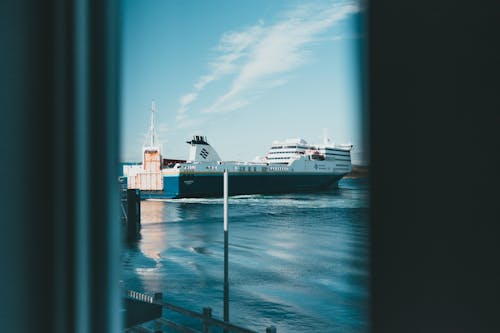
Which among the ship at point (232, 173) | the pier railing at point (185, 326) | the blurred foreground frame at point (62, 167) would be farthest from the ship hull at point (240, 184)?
the blurred foreground frame at point (62, 167)

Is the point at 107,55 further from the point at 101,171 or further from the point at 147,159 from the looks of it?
the point at 147,159

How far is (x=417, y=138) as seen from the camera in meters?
0.29

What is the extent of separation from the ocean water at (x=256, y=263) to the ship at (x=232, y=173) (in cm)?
99

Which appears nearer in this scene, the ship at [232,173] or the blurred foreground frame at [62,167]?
the blurred foreground frame at [62,167]

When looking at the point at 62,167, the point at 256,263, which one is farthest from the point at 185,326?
the point at 256,263

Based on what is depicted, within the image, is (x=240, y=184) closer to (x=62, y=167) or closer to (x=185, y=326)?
(x=185, y=326)

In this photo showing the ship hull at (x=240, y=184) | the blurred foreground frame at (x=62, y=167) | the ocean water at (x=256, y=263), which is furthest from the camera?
the ship hull at (x=240, y=184)

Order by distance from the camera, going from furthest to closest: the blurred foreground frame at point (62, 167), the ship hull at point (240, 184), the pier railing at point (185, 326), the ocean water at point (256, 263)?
the ship hull at point (240, 184), the ocean water at point (256, 263), the pier railing at point (185, 326), the blurred foreground frame at point (62, 167)

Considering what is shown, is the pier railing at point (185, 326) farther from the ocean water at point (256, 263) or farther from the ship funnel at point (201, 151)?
the ship funnel at point (201, 151)

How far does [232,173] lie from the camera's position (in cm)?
1470

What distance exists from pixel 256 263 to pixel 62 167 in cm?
1121

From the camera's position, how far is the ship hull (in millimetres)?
14188

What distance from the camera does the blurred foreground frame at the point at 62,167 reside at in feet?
1.79

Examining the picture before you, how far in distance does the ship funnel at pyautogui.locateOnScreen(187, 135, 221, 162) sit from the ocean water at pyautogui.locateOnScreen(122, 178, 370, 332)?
6.88ft
